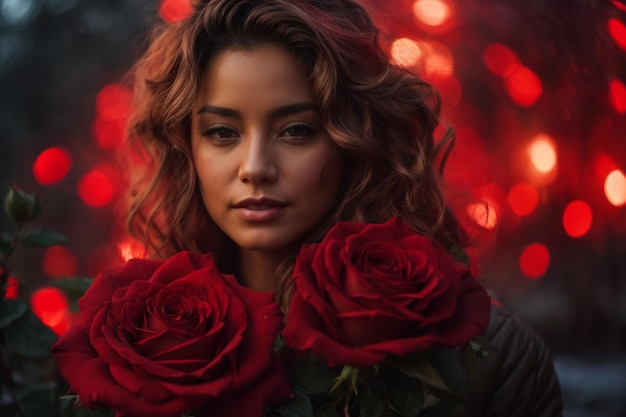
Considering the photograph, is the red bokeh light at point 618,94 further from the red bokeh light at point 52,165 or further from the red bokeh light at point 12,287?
the red bokeh light at point 52,165

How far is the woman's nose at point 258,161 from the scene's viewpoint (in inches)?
44.1

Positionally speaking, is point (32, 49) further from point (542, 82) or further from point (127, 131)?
point (542, 82)

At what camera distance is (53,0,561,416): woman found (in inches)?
45.6

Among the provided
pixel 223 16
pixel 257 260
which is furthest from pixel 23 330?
pixel 223 16

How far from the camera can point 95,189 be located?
276 cm

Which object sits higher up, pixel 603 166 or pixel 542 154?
pixel 603 166

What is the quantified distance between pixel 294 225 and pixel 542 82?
145 cm

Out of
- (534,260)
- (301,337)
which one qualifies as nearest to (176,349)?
(301,337)

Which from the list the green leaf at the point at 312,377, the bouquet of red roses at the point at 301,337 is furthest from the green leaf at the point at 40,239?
the green leaf at the point at 312,377

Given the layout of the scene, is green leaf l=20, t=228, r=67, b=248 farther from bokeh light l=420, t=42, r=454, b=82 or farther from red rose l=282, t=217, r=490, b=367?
bokeh light l=420, t=42, r=454, b=82

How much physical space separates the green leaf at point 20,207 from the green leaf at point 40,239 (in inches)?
2.1

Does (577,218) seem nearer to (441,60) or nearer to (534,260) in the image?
(534,260)

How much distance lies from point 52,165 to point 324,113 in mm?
1952

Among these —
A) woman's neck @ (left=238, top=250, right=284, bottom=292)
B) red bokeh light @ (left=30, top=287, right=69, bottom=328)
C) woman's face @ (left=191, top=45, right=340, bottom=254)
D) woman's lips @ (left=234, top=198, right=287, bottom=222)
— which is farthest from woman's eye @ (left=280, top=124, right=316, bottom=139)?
red bokeh light @ (left=30, top=287, right=69, bottom=328)
